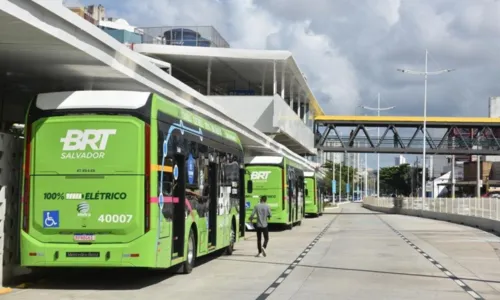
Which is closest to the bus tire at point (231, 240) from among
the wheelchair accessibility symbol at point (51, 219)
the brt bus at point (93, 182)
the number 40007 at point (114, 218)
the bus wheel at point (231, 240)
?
the bus wheel at point (231, 240)

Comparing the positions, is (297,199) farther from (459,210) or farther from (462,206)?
(459,210)

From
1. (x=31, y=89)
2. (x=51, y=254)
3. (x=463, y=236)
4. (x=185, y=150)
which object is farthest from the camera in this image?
(x=463, y=236)

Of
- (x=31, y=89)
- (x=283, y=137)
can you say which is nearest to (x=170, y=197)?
(x=31, y=89)

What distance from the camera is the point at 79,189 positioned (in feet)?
39.8

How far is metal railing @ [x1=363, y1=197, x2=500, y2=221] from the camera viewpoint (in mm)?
35031

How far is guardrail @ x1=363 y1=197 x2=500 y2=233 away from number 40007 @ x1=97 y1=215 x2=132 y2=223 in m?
25.4

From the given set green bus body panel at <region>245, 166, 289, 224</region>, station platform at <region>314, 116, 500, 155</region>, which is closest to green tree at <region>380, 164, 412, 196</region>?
station platform at <region>314, 116, 500, 155</region>

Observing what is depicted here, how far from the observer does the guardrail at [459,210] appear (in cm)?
3509

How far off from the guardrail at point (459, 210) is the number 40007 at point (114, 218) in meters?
25.4

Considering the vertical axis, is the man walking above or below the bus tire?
above

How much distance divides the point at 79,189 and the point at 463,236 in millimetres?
22690

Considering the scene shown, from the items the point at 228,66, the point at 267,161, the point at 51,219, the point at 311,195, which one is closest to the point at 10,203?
the point at 51,219

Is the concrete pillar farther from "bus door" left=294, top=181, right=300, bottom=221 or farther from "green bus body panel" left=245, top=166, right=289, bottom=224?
"bus door" left=294, top=181, right=300, bottom=221

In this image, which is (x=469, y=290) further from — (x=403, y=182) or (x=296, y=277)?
(x=403, y=182)
